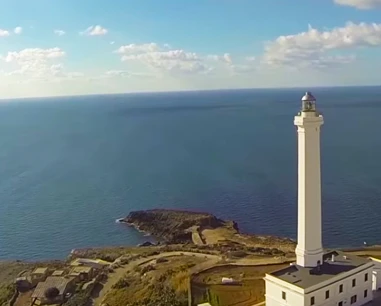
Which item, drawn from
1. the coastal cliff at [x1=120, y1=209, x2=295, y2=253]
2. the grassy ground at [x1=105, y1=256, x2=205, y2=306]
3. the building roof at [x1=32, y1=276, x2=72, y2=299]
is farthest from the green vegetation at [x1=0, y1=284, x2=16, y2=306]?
the coastal cliff at [x1=120, y1=209, x2=295, y2=253]

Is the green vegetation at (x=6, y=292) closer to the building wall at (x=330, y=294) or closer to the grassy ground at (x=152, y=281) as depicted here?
the grassy ground at (x=152, y=281)

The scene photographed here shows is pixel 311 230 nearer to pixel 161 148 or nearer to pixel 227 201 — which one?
pixel 227 201

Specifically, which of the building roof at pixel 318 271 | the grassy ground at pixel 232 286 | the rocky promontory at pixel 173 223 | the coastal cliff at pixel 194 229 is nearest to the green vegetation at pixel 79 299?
the grassy ground at pixel 232 286

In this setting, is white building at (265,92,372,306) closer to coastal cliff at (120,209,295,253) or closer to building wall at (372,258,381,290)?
building wall at (372,258,381,290)

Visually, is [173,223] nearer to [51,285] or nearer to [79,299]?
[51,285]

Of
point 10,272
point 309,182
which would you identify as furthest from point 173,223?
point 309,182

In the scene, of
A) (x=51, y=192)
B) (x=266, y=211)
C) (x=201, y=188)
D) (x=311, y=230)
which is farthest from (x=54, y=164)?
(x=311, y=230)
